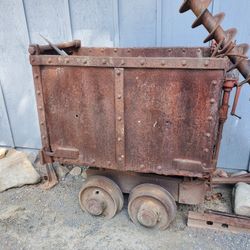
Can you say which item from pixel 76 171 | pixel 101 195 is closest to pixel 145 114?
pixel 101 195

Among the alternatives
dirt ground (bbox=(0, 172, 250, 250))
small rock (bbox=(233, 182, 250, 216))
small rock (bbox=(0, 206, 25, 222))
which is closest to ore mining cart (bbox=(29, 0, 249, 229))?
dirt ground (bbox=(0, 172, 250, 250))

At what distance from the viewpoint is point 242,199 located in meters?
2.22

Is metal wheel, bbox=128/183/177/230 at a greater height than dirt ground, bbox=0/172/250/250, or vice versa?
metal wheel, bbox=128/183/177/230

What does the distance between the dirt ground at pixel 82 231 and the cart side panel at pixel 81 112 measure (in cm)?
59

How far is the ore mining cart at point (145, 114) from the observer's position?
161 cm

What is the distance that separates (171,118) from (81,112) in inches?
23.4

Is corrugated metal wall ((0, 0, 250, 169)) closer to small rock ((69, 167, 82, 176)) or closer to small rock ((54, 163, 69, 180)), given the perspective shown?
small rock ((54, 163, 69, 180))

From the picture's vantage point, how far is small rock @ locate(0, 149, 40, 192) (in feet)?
8.98

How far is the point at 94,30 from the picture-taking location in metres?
2.65

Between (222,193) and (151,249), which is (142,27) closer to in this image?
(222,193)

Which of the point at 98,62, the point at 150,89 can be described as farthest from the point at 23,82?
the point at 150,89

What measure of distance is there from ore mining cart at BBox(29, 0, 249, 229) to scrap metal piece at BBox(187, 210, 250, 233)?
0.62 ft

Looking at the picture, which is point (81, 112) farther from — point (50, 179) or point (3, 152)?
point (3, 152)

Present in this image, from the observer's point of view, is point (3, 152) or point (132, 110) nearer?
point (132, 110)
